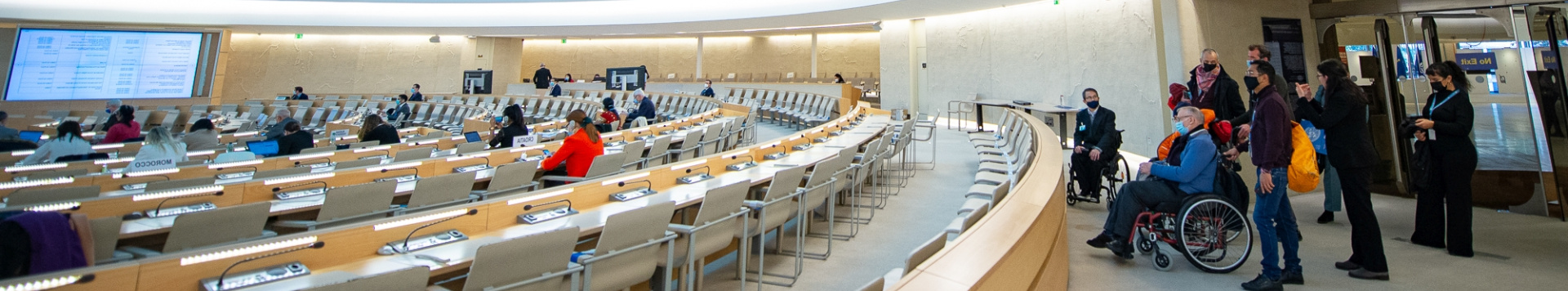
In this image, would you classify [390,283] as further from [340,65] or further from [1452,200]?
[340,65]

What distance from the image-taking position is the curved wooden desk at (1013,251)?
157 centimetres

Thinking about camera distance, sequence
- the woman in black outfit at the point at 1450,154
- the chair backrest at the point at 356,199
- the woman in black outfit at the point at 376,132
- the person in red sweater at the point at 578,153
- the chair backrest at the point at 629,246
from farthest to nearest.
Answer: the woman in black outfit at the point at 376,132, the person in red sweater at the point at 578,153, the woman in black outfit at the point at 1450,154, the chair backrest at the point at 356,199, the chair backrest at the point at 629,246

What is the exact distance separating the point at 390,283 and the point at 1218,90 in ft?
15.2

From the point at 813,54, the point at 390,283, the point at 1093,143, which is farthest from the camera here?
the point at 813,54

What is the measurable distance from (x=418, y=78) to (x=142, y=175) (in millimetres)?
18868

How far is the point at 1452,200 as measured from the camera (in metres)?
3.60

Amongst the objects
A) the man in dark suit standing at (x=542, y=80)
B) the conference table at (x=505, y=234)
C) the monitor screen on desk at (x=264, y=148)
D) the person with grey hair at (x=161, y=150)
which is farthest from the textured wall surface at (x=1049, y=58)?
the man in dark suit standing at (x=542, y=80)

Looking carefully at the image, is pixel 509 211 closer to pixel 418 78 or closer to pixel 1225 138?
pixel 1225 138

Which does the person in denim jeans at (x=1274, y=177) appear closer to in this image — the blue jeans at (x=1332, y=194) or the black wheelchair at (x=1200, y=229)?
the black wheelchair at (x=1200, y=229)

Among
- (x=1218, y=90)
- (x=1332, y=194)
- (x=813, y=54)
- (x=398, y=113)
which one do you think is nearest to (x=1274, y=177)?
(x=1218, y=90)

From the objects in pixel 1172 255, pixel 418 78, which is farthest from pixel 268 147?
pixel 418 78

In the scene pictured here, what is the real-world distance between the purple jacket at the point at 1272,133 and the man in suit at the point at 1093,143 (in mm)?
1879

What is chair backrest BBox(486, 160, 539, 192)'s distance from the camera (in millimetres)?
4406

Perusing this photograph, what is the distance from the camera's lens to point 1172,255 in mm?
3633
